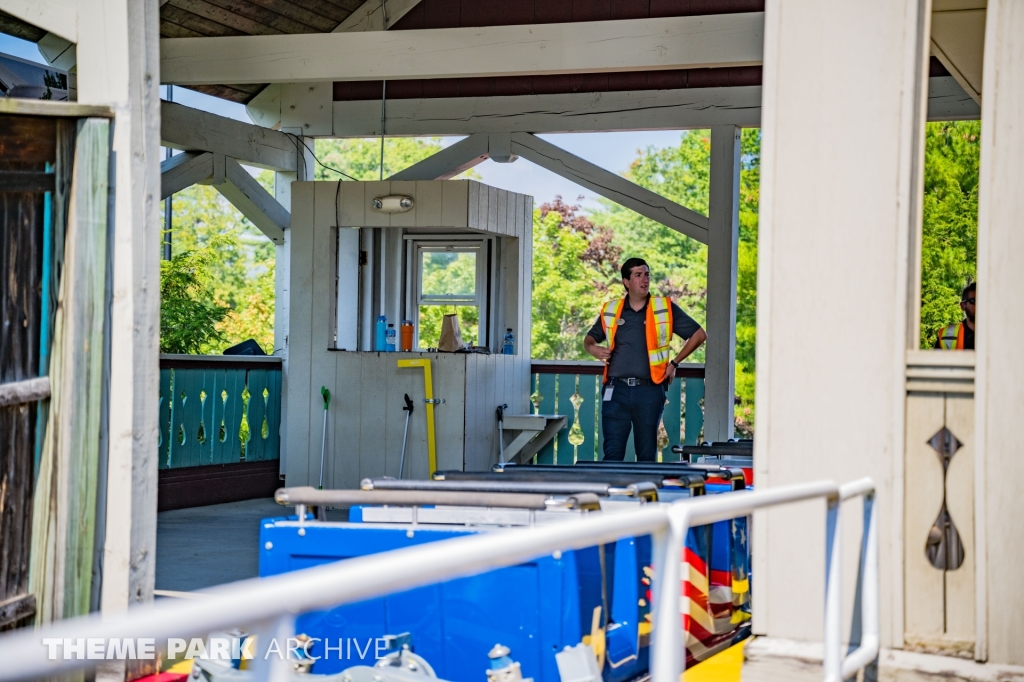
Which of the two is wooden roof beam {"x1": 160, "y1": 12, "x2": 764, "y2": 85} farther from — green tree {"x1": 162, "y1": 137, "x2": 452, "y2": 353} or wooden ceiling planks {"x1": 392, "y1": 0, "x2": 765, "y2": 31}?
green tree {"x1": 162, "y1": 137, "x2": 452, "y2": 353}

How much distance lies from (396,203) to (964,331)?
446 cm

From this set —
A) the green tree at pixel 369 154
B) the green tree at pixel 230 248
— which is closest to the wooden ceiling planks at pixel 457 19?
the green tree at pixel 230 248

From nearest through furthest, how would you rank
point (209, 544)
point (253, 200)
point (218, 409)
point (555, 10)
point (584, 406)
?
1. point (209, 544)
2. point (555, 10)
3. point (218, 409)
4. point (253, 200)
5. point (584, 406)

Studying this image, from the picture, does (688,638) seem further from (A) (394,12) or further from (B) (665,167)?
(B) (665,167)

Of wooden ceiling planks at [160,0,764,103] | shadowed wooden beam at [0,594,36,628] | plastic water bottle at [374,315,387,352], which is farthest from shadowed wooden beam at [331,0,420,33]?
shadowed wooden beam at [0,594,36,628]

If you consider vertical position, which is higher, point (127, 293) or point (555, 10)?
point (555, 10)

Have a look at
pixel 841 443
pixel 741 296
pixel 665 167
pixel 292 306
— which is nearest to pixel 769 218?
pixel 841 443

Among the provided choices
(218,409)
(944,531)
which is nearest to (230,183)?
(218,409)

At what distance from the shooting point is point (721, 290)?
9.17 metres

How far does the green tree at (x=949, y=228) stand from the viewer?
21266mm

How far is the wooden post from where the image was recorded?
3137 millimetres

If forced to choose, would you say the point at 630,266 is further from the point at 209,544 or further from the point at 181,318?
the point at 181,318

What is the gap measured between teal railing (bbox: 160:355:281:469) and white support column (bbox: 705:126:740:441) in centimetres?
372

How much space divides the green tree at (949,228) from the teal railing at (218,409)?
14.6 meters
